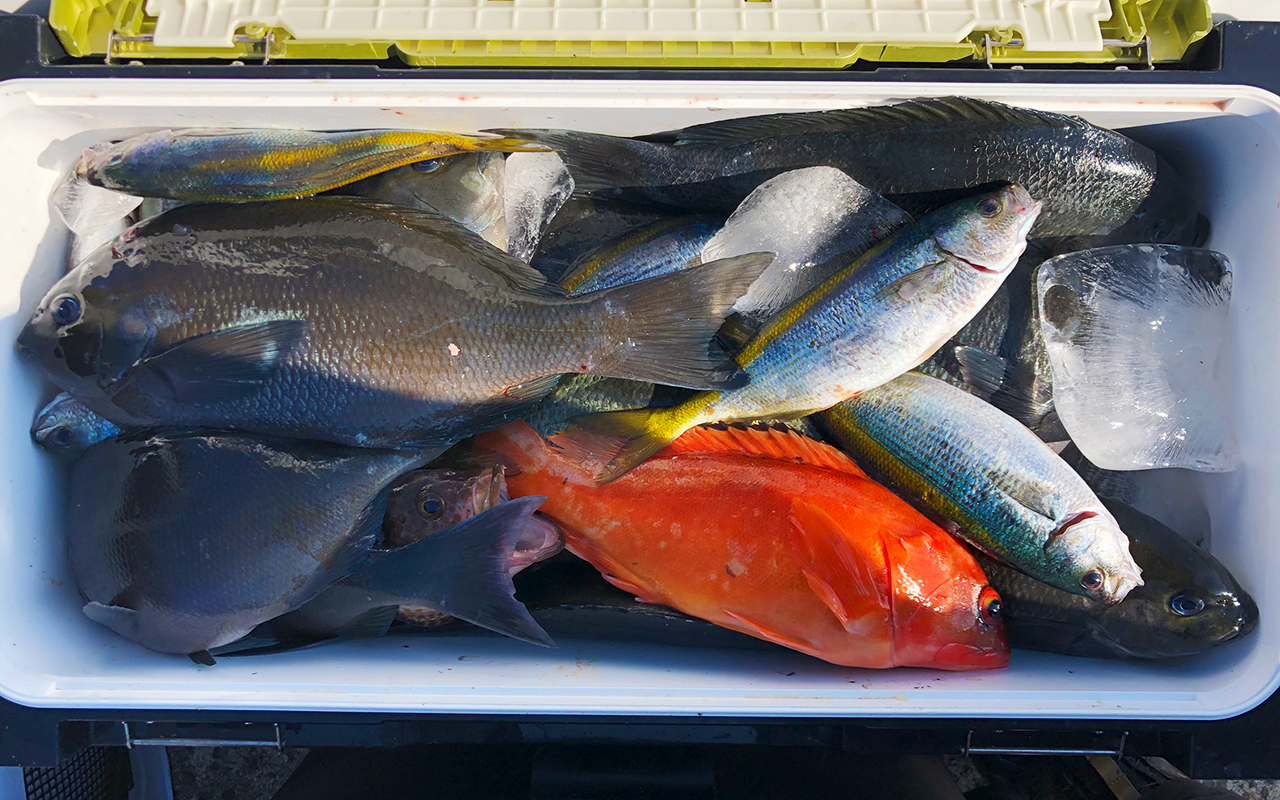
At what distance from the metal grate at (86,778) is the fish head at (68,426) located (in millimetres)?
627

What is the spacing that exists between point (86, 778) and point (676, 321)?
170 cm

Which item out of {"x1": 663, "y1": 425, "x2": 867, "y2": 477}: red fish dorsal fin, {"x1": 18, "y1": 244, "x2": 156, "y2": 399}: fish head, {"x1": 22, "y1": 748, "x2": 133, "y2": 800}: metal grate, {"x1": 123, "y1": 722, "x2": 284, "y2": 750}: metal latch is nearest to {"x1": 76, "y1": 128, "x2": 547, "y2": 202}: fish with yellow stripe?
{"x1": 18, "y1": 244, "x2": 156, "y2": 399}: fish head

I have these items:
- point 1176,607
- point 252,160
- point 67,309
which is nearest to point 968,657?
point 1176,607

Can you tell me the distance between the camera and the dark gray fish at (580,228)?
1596 millimetres

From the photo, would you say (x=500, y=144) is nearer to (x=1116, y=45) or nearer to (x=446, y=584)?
(x=446, y=584)

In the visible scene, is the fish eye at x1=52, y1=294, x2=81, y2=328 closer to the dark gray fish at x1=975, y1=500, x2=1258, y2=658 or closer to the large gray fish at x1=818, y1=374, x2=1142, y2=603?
the large gray fish at x1=818, y1=374, x2=1142, y2=603

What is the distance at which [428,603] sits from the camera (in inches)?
53.2

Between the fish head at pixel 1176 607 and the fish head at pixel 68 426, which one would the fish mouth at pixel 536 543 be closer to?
the fish head at pixel 68 426

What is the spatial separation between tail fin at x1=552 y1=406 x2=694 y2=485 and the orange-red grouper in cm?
4

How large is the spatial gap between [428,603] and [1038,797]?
151 centimetres

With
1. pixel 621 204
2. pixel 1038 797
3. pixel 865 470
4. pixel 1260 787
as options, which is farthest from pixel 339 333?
pixel 1260 787

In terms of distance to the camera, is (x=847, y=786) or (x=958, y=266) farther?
(x=847, y=786)

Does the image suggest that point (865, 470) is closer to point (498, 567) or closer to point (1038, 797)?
point (498, 567)

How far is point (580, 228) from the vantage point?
1601mm
